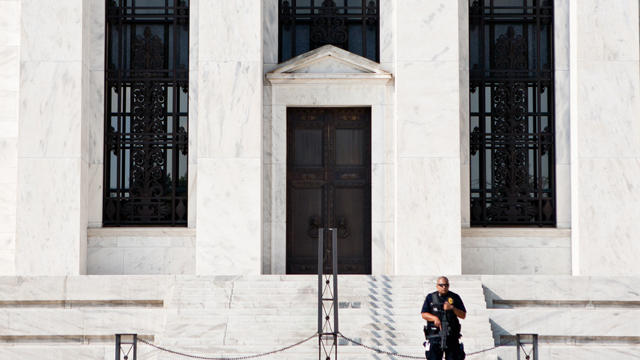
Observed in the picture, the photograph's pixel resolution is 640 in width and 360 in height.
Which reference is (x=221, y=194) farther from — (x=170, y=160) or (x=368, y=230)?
(x=368, y=230)

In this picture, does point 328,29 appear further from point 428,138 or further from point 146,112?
point 146,112

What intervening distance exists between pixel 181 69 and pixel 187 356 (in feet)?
24.2

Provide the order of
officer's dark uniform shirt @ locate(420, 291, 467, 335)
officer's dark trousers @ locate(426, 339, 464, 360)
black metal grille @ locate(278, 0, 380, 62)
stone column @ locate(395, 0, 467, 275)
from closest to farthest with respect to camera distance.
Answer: officer's dark trousers @ locate(426, 339, 464, 360) < officer's dark uniform shirt @ locate(420, 291, 467, 335) < stone column @ locate(395, 0, 467, 275) < black metal grille @ locate(278, 0, 380, 62)

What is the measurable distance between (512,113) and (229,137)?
20.0ft

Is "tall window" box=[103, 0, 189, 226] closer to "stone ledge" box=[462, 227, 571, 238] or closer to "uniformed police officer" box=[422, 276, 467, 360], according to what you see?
"stone ledge" box=[462, 227, 571, 238]

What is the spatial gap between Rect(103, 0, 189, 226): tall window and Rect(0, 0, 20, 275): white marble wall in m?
1.95

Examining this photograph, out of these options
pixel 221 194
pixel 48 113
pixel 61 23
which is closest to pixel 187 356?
pixel 221 194

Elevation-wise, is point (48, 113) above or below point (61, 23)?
below

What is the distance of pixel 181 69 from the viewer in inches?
711

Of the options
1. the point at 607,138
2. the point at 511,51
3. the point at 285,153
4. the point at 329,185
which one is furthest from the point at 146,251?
the point at 607,138

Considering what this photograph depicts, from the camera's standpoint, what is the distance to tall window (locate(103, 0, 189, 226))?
58.3 feet

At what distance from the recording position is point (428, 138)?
16.8 meters

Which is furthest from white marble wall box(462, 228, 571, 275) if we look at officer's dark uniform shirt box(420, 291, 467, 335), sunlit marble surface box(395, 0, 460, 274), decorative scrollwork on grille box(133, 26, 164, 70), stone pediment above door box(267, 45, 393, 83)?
decorative scrollwork on grille box(133, 26, 164, 70)

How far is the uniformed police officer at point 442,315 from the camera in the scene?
1140 cm
